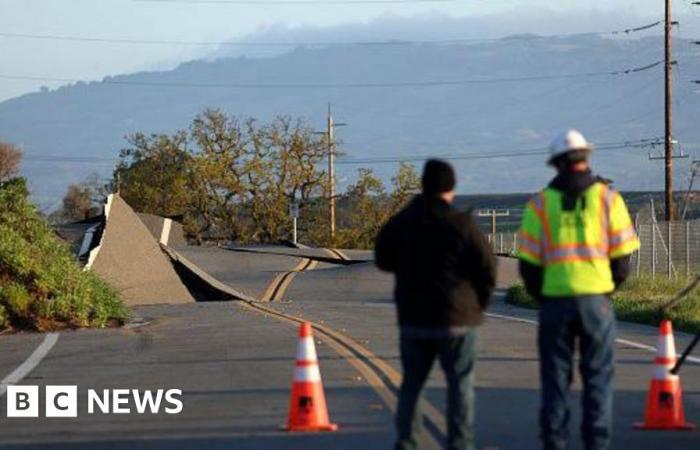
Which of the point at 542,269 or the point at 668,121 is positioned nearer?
the point at 542,269

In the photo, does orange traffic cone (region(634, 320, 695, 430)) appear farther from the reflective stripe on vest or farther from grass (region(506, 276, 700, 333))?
grass (region(506, 276, 700, 333))

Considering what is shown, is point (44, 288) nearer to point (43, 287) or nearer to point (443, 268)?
point (43, 287)

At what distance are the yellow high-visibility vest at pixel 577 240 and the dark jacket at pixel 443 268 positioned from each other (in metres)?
0.48

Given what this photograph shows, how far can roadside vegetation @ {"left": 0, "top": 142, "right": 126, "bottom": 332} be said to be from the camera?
84.8 feet

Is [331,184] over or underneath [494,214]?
over

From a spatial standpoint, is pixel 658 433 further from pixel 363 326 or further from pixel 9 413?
pixel 363 326

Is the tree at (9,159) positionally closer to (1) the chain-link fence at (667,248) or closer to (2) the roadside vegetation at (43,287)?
(1) the chain-link fence at (667,248)

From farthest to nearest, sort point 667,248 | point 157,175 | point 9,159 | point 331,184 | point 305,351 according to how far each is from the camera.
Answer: point 157,175 → point 331,184 → point 9,159 → point 667,248 → point 305,351

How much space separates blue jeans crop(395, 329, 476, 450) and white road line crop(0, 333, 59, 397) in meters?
6.61

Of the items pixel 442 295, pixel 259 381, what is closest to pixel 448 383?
pixel 442 295

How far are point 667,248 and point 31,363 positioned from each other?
28.9 meters

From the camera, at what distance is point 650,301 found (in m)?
29.8

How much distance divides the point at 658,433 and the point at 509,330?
465 inches

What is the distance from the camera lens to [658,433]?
1204cm
